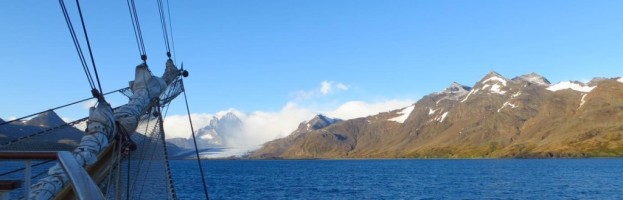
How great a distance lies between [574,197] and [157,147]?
76.2m

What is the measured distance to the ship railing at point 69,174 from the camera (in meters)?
4.27

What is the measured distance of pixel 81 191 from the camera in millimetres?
4211

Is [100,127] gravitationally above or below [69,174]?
above

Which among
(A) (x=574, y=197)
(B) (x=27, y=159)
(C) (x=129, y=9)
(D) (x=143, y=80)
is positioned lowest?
(A) (x=574, y=197)

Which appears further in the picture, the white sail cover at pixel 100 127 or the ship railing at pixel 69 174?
the white sail cover at pixel 100 127

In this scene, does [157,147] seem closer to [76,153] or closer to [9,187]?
[76,153]

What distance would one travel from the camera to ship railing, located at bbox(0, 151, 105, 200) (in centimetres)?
427

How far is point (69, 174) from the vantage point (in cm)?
445

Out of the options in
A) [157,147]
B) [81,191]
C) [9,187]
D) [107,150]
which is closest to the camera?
[81,191]

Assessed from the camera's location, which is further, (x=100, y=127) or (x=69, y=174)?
(x=100, y=127)

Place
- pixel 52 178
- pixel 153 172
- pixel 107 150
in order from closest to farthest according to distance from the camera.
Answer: pixel 52 178, pixel 107 150, pixel 153 172

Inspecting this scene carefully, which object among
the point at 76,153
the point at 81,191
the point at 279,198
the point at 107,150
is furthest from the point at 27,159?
the point at 279,198

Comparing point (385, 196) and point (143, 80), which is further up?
point (143, 80)

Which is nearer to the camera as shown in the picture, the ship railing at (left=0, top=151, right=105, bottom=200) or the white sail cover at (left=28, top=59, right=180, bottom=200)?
the ship railing at (left=0, top=151, right=105, bottom=200)
